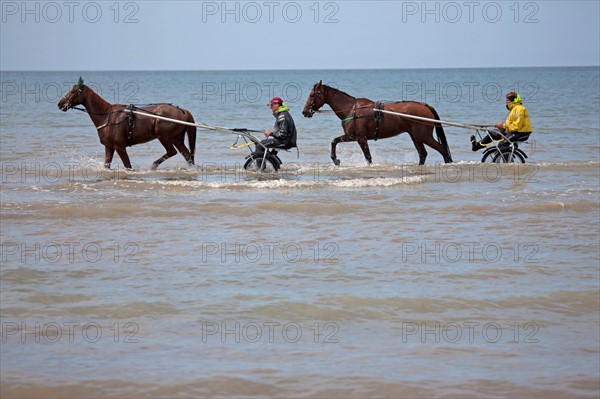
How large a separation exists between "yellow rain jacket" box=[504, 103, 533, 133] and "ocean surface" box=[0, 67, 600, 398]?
1.02 metres

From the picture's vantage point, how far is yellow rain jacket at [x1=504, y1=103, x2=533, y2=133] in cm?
1653

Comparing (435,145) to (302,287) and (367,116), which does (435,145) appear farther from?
(302,287)

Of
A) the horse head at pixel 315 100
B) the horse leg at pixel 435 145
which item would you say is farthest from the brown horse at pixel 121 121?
the horse leg at pixel 435 145

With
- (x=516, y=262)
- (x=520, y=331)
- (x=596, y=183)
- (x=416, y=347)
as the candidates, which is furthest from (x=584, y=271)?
(x=596, y=183)

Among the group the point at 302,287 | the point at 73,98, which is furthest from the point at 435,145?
the point at 302,287

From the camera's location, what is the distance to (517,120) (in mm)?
16547

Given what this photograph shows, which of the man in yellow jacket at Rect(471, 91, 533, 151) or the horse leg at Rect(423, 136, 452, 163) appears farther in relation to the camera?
the horse leg at Rect(423, 136, 452, 163)

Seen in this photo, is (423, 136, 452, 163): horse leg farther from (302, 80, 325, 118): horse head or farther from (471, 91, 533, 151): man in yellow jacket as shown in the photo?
(302, 80, 325, 118): horse head

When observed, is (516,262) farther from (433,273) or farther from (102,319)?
(102,319)

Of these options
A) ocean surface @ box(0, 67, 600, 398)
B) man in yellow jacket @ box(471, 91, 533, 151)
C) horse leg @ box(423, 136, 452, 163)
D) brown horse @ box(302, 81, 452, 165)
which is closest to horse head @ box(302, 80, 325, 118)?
brown horse @ box(302, 81, 452, 165)

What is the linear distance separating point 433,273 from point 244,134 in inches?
308

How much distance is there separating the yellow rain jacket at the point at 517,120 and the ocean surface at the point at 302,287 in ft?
3.36

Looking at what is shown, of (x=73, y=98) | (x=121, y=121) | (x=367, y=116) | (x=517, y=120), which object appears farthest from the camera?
(x=367, y=116)

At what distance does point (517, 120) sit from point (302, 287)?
9.32m
